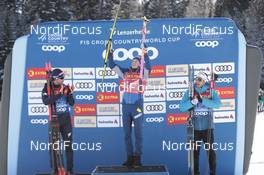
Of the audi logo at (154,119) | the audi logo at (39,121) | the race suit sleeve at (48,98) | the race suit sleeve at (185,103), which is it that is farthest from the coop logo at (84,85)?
the race suit sleeve at (185,103)

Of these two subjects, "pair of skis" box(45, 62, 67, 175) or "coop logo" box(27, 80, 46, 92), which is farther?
"coop logo" box(27, 80, 46, 92)

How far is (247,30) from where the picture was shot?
164 feet

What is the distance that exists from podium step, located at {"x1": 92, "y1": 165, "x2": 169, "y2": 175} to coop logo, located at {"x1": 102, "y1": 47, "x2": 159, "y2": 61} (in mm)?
1604

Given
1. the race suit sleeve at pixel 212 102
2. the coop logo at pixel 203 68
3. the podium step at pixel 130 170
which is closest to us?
the podium step at pixel 130 170

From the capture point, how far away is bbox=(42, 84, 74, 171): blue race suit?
7336 mm

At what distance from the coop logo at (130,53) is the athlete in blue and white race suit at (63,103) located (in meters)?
0.86

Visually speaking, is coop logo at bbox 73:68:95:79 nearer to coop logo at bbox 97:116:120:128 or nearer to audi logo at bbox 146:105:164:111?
coop logo at bbox 97:116:120:128

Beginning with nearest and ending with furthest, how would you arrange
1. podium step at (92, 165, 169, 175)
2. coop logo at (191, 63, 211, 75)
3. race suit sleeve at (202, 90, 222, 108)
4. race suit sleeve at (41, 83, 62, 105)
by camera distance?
podium step at (92, 165, 169, 175)
race suit sleeve at (202, 90, 222, 108)
race suit sleeve at (41, 83, 62, 105)
coop logo at (191, 63, 211, 75)

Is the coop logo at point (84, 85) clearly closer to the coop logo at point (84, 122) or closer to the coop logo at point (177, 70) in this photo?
the coop logo at point (84, 122)

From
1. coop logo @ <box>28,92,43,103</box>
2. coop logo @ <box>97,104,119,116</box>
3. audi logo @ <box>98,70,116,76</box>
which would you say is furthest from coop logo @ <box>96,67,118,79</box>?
coop logo @ <box>28,92,43,103</box>

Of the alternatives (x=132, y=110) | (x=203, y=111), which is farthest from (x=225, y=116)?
(x=132, y=110)

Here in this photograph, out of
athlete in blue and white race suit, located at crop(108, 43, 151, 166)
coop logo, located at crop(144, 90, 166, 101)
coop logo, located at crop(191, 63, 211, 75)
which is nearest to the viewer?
athlete in blue and white race suit, located at crop(108, 43, 151, 166)

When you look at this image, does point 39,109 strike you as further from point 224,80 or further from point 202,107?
point 224,80

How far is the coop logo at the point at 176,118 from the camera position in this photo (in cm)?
778
